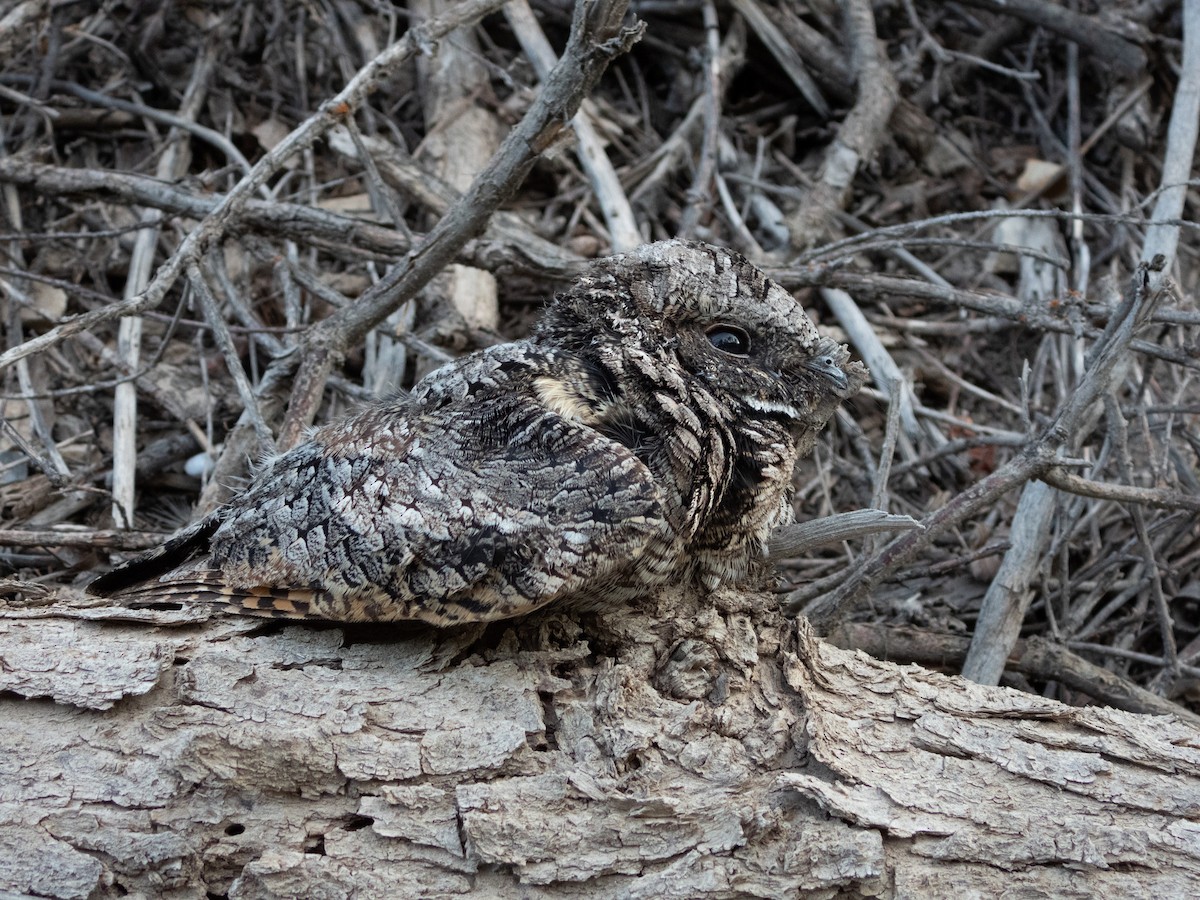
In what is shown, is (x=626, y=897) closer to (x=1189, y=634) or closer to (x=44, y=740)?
(x=44, y=740)

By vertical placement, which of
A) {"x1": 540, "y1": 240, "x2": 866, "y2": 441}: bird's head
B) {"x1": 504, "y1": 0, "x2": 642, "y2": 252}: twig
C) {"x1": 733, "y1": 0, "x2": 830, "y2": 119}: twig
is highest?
{"x1": 733, "y1": 0, "x2": 830, "y2": 119}: twig

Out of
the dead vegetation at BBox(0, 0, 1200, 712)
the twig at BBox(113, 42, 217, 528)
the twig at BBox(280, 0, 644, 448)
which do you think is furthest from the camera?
the twig at BBox(113, 42, 217, 528)

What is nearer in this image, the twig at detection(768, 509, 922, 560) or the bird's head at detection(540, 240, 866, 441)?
the twig at detection(768, 509, 922, 560)

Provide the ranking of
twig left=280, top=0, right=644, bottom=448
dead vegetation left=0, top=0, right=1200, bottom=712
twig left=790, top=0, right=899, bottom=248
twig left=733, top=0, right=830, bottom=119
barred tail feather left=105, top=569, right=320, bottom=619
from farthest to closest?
1. twig left=733, top=0, right=830, bottom=119
2. twig left=790, top=0, right=899, bottom=248
3. dead vegetation left=0, top=0, right=1200, bottom=712
4. twig left=280, top=0, right=644, bottom=448
5. barred tail feather left=105, top=569, right=320, bottom=619

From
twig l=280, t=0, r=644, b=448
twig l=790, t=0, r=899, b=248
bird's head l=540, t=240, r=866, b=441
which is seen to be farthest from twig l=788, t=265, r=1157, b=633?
twig l=790, t=0, r=899, b=248

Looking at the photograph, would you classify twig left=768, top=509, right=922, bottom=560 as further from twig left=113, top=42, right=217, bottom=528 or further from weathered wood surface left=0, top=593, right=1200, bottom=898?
twig left=113, top=42, right=217, bottom=528

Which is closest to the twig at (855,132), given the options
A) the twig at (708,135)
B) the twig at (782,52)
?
the twig at (782,52)

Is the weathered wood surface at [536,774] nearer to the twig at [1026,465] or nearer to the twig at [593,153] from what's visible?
the twig at [1026,465]
